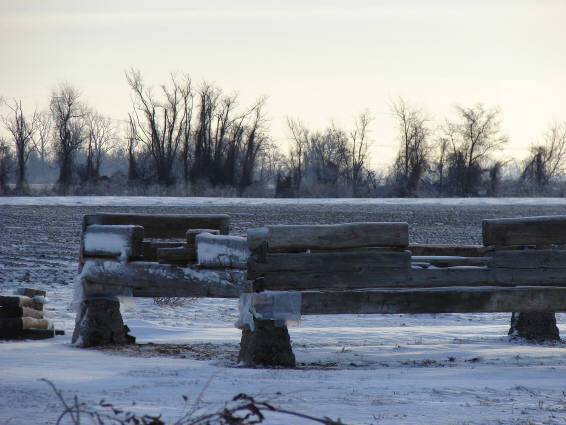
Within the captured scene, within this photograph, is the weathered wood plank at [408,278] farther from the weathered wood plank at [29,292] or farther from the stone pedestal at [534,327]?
the weathered wood plank at [29,292]

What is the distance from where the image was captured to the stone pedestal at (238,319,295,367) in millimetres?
6074

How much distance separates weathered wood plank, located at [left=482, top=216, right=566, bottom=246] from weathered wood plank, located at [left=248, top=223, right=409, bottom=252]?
86 centimetres

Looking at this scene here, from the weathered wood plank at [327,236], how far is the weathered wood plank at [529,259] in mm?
862

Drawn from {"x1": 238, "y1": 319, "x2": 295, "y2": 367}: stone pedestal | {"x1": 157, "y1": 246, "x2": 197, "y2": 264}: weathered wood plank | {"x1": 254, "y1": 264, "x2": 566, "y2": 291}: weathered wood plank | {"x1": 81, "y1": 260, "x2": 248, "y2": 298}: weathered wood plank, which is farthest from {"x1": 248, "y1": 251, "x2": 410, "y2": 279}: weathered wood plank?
{"x1": 157, "y1": 246, "x2": 197, "y2": 264}: weathered wood plank

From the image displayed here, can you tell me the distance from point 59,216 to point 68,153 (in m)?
30.1

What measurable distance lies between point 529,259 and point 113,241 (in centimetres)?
390

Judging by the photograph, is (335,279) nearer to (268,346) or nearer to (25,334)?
(268,346)

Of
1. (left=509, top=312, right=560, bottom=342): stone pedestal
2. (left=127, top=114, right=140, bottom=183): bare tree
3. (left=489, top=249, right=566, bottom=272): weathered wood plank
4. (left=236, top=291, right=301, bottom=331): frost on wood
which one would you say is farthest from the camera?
(left=127, top=114, right=140, bottom=183): bare tree

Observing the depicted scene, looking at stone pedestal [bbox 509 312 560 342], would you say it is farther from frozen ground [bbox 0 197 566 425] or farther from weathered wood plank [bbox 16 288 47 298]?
weathered wood plank [bbox 16 288 47 298]

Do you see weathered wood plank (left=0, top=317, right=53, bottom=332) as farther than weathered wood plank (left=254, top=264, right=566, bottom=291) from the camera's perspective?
Yes

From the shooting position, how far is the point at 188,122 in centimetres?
5553

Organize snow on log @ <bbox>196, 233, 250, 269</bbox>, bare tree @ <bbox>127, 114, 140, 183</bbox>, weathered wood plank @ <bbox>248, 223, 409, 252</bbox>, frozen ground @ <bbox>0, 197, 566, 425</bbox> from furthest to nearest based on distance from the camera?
1. bare tree @ <bbox>127, 114, 140, 183</bbox>
2. snow on log @ <bbox>196, 233, 250, 269</bbox>
3. weathered wood plank @ <bbox>248, 223, 409, 252</bbox>
4. frozen ground @ <bbox>0, 197, 566, 425</bbox>

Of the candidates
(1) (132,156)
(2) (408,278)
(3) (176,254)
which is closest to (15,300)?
(3) (176,254)

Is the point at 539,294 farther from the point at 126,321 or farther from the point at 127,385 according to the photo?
the point at 126,321
